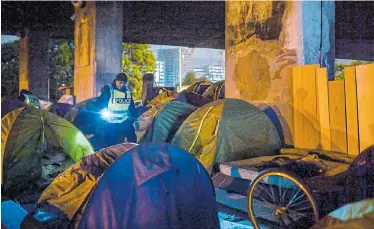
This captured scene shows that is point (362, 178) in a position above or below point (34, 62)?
below

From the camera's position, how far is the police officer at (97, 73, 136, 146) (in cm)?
827

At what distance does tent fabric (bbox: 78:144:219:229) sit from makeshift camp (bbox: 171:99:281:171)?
7.73 ft

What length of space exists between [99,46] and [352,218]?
11.6 metres

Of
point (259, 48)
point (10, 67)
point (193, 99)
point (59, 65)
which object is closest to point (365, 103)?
point (259, 48)

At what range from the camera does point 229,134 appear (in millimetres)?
6211

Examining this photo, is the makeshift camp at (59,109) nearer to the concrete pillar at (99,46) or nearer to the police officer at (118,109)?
the concrete pillar at (99,46)

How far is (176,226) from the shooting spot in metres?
3.74

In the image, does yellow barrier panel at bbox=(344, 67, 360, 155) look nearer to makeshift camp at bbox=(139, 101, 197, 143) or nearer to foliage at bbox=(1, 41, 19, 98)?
makeshift camp at bbox=(139, 101, 197, 143)

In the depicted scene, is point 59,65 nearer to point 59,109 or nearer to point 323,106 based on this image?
point 59,109

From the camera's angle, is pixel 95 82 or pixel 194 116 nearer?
pixel 194 116

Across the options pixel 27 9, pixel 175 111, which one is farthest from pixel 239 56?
pixel 27 9

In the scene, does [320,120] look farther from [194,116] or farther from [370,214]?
[370,214]

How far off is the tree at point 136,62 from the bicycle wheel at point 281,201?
28358 mm

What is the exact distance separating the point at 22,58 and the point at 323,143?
18.0 meters
